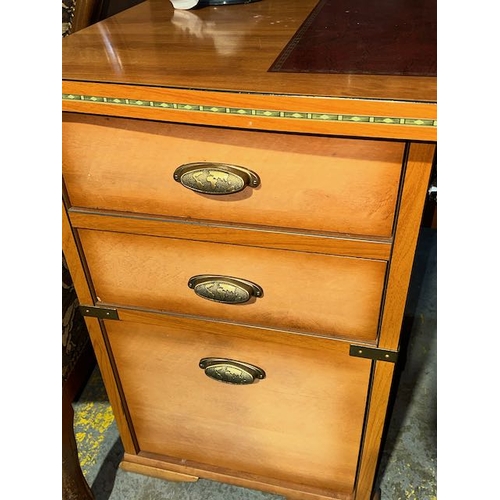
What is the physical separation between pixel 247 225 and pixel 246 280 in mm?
97

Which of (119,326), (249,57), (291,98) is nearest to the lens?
(291,98)

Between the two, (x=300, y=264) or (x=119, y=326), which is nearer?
(x=300, y=264)

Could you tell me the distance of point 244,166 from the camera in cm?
63

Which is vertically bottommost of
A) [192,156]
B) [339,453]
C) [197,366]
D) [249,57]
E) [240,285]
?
[339,453]

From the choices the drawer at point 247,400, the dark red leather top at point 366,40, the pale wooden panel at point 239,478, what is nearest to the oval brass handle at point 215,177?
the dark red leather top at point 366,40

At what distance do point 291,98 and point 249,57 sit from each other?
142 millimetres

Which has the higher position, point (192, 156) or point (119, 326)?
point (192, 156)

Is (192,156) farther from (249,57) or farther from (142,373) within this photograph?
(142,373)

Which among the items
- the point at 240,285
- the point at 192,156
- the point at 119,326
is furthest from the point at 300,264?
the point at 119,326

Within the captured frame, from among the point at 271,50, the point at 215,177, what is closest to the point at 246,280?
the point at 215,177

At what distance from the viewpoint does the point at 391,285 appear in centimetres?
68

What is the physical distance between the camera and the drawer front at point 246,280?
0.70m

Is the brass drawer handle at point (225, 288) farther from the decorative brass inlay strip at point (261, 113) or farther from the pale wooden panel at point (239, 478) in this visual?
the pale wooden panel at point (239, 478)

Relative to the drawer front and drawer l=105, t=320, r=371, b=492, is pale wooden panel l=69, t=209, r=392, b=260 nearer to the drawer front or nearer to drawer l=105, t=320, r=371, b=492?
the drawer front
